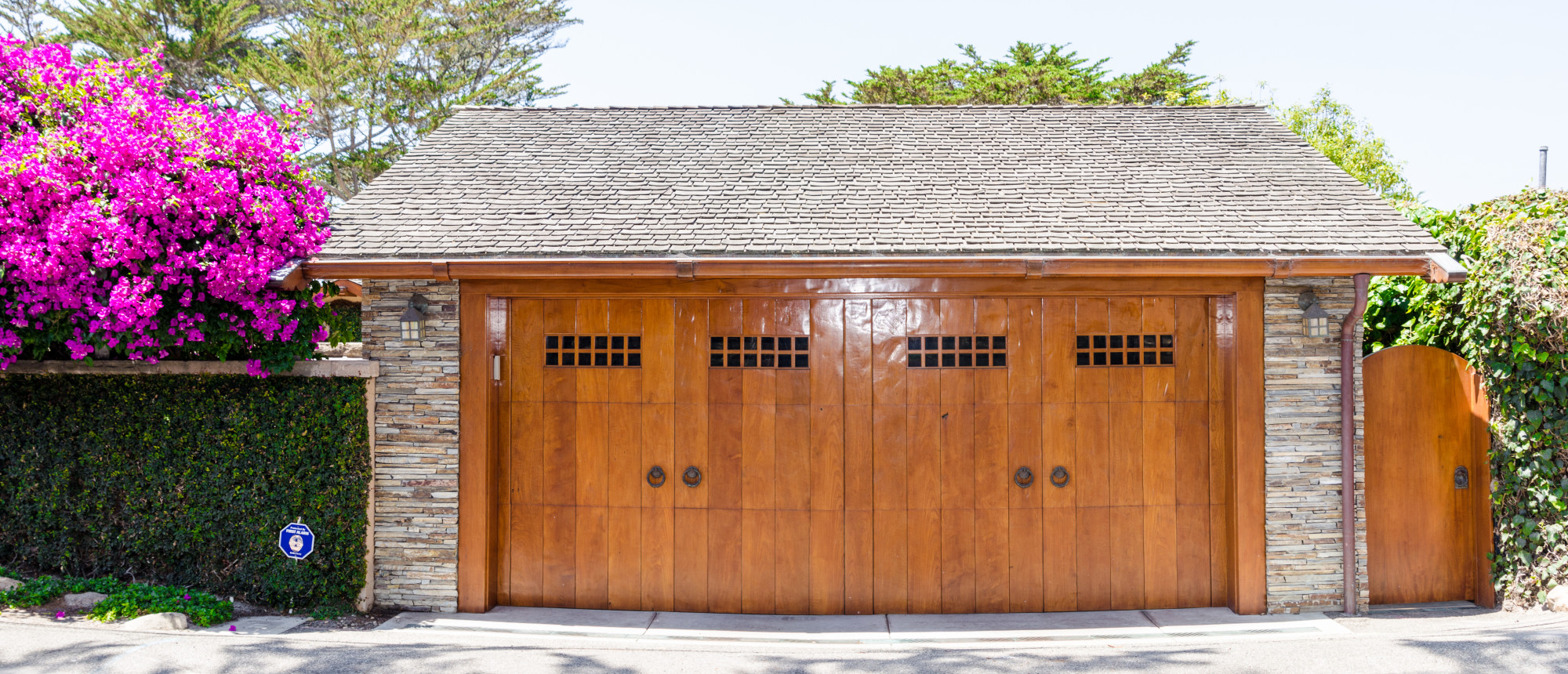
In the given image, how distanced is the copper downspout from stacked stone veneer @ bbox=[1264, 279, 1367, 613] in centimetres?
3

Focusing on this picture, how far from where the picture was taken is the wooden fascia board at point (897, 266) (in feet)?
16.3

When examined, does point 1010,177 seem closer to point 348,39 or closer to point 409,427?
point 409,427

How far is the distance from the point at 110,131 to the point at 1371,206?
326 inches

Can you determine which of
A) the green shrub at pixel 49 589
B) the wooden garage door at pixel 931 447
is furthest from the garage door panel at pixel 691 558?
the green shrub at pixel 49 589

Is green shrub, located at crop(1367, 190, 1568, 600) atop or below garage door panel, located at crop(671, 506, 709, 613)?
atop

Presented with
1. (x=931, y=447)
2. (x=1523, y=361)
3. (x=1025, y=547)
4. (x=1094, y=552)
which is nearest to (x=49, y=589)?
(x=931, y=447)

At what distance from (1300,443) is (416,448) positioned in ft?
19.1

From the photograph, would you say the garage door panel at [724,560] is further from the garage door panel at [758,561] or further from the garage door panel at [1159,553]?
the garage door panel at [1159,553]

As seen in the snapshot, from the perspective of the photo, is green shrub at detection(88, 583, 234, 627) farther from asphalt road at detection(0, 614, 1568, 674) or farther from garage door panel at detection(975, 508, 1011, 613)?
garage door panel at detection(975, 508, 1011, 613)

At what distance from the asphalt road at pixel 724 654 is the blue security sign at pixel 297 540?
592 millimetres

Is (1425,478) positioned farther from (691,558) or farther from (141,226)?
(141,226)

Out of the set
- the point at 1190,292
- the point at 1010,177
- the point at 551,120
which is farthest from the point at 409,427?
the point at 1190,292

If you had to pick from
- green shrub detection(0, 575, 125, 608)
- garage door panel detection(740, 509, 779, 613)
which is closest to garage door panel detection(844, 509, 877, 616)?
garage door panel detection(740, 509, 779, 613)

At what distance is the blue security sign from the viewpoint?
518 centimetres
